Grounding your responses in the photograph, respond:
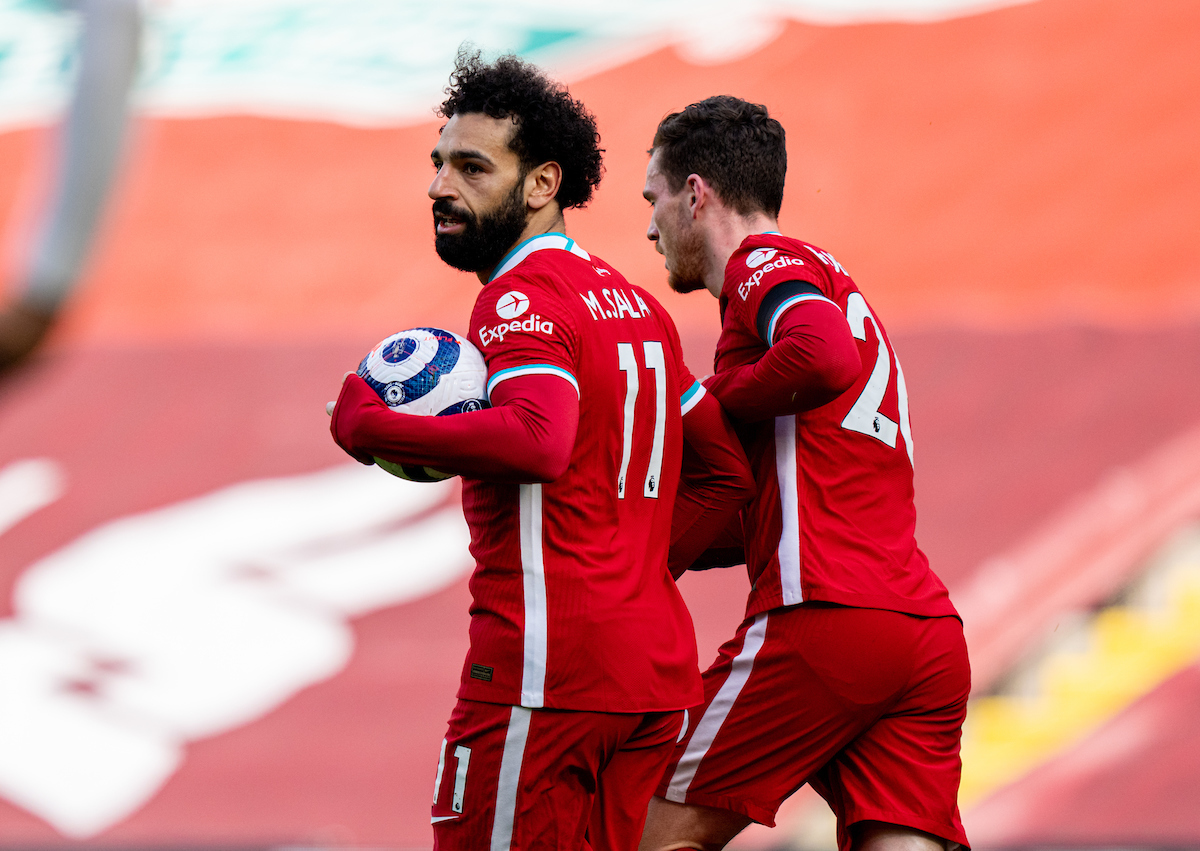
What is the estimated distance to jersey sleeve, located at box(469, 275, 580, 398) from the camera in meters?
2.21

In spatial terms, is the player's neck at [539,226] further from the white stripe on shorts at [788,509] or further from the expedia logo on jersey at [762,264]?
the white stripe on shorts at [788,509]

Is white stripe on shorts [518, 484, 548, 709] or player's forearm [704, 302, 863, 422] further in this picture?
player's forearm [704, 302, 863, 422]

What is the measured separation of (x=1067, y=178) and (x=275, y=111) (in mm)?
5343

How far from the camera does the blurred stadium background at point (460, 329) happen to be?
24.2ft

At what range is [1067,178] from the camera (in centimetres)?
836

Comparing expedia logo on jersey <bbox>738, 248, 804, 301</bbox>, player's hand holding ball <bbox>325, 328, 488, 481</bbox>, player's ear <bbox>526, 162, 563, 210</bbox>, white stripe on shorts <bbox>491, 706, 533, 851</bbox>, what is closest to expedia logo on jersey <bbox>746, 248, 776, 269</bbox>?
expedia logo on jersey <bbox>738, 248, 804, 301</bbox>

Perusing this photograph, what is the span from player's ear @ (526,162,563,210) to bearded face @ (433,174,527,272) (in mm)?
53

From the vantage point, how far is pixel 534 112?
2570 mm

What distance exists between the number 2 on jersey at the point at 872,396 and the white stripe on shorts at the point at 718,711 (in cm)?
46

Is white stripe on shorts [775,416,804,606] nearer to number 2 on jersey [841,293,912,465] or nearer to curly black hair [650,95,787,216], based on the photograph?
number 2 on jersey [841,293,912,465]

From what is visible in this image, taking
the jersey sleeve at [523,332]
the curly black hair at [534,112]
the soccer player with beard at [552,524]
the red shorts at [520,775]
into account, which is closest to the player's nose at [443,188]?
the soccer player with beard at [552,524]

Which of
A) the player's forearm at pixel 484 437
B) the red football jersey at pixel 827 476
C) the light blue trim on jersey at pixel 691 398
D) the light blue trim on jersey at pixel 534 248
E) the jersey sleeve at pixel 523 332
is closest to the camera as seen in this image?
the player's forearm at pixel 484 437

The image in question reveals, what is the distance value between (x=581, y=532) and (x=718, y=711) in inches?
28.5

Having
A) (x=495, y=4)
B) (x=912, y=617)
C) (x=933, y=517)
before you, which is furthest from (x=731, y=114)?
(x=495, y=4)
